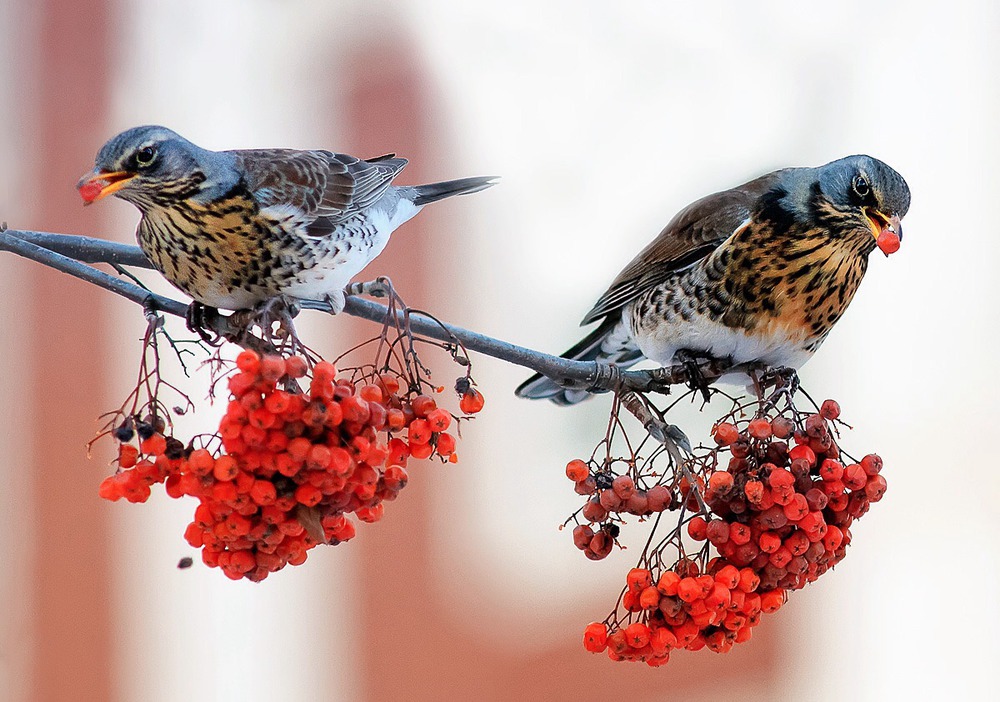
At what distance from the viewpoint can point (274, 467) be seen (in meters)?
0.66

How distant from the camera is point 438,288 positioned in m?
2.08

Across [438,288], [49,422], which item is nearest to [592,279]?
[438,288]

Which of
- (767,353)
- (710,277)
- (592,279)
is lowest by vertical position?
(767,353)

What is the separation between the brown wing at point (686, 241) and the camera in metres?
1.27

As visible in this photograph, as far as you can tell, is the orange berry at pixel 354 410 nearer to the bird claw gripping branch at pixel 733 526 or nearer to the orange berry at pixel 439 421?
the orange berry at pixel 439 421

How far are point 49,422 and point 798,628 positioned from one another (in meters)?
1.82

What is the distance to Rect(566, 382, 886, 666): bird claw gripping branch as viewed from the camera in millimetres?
805

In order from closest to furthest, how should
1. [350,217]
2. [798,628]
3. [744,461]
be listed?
[744,461]
[350,217]
[798,628]

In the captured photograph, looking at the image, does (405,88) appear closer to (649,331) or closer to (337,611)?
(649,331)

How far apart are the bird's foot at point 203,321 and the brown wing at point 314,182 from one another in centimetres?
12

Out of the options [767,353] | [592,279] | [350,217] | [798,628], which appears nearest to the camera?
[350,217]

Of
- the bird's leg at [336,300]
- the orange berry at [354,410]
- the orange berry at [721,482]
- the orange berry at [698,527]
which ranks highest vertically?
the bird's leg at [336,300]

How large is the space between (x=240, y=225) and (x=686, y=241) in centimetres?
62

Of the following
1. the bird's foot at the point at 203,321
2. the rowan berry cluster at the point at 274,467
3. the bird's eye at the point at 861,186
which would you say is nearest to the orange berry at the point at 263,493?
the rowan berry cluster at the point at 274,467
